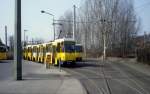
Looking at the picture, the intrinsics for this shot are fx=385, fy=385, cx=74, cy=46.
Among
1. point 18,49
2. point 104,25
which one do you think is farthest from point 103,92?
point 104,25

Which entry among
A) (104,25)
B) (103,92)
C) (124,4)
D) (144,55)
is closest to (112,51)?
(104,25)

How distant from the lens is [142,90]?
61.1 ft

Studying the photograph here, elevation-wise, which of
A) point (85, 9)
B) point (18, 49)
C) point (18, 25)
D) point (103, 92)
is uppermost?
point (85, 9)

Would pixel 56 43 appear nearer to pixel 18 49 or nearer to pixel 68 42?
pixel 68 42

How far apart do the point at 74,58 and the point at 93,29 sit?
1660 inches

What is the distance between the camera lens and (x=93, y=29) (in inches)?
3280

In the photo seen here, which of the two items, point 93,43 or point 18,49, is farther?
point 93,43

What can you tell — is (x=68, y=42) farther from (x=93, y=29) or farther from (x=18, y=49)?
(x=93, y=29)

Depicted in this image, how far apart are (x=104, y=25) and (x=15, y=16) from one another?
49668 millimetres

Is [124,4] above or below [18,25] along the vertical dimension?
above

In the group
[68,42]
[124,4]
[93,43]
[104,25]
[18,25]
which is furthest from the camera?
[93,43]

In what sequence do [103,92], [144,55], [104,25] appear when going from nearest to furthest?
[103,92] < [144,55] < [104,25]

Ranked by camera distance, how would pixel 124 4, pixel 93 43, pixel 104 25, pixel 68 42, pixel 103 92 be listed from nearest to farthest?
1. pixel 103 92
2. pixel 68 42
3. pixel 104 25
4. pixel 124 4
5. pixel 93 43

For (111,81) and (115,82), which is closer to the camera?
(115,82)
